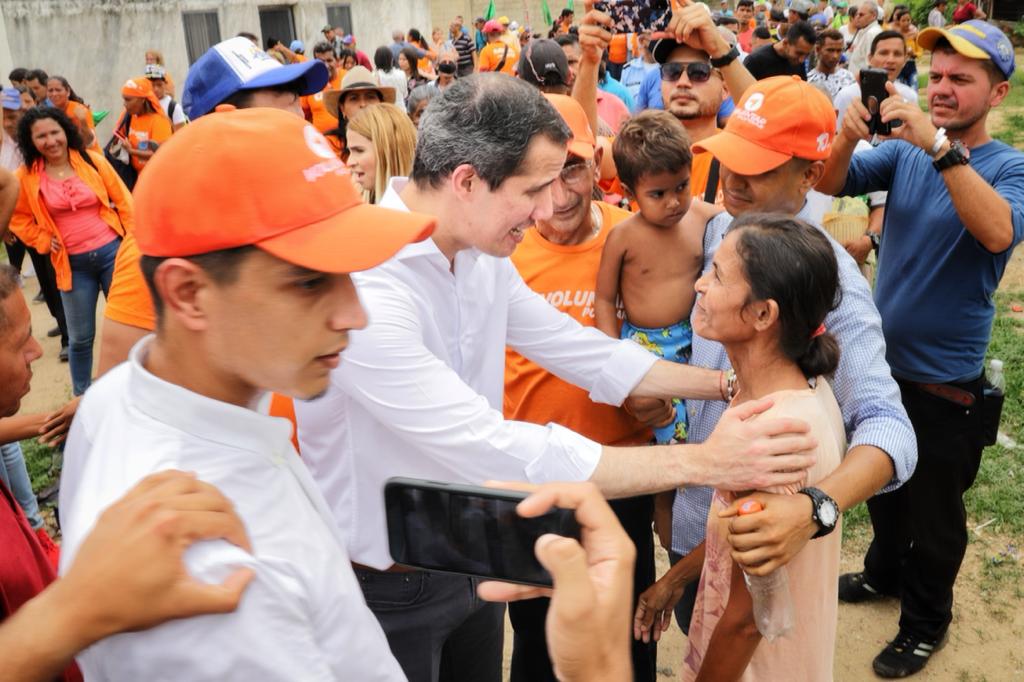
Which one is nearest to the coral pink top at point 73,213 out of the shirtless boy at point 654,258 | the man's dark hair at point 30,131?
the man's dark hair at point 30,131

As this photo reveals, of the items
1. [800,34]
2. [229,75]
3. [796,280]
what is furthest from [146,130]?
[796,280]

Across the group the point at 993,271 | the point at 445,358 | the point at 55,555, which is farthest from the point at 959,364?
the point at 55,555

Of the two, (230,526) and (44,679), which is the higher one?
(230,526)

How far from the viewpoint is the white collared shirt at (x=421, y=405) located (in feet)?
6.23

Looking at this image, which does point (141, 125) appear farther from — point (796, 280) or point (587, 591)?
point (587, 591)

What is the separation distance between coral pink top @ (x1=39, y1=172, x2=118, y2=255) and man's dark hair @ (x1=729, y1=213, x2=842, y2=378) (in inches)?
207

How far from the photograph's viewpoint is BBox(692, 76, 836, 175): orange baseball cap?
2.71 meters

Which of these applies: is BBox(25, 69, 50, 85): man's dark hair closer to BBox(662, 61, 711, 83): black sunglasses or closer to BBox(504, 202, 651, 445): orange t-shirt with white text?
BBox(662, 61, 711, 83): black sunglasses

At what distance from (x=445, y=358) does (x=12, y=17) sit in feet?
51.7

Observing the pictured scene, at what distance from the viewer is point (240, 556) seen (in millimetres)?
1086

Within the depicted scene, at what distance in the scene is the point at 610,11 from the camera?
4.05 meters

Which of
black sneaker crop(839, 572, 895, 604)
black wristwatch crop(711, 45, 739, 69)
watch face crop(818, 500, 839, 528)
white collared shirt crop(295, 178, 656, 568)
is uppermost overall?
black wristwatch crop(711, 45, 739, 69)

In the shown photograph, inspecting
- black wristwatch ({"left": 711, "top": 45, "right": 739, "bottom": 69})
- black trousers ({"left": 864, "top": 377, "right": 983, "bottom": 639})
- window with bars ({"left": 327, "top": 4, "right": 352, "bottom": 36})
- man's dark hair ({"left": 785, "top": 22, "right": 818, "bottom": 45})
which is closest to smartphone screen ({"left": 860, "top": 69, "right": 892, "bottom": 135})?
black wristwatch ({"left": 711, "top": 45, "right": 739, "bottom": 69})

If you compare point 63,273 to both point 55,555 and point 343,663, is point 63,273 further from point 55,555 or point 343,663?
point 343,663
